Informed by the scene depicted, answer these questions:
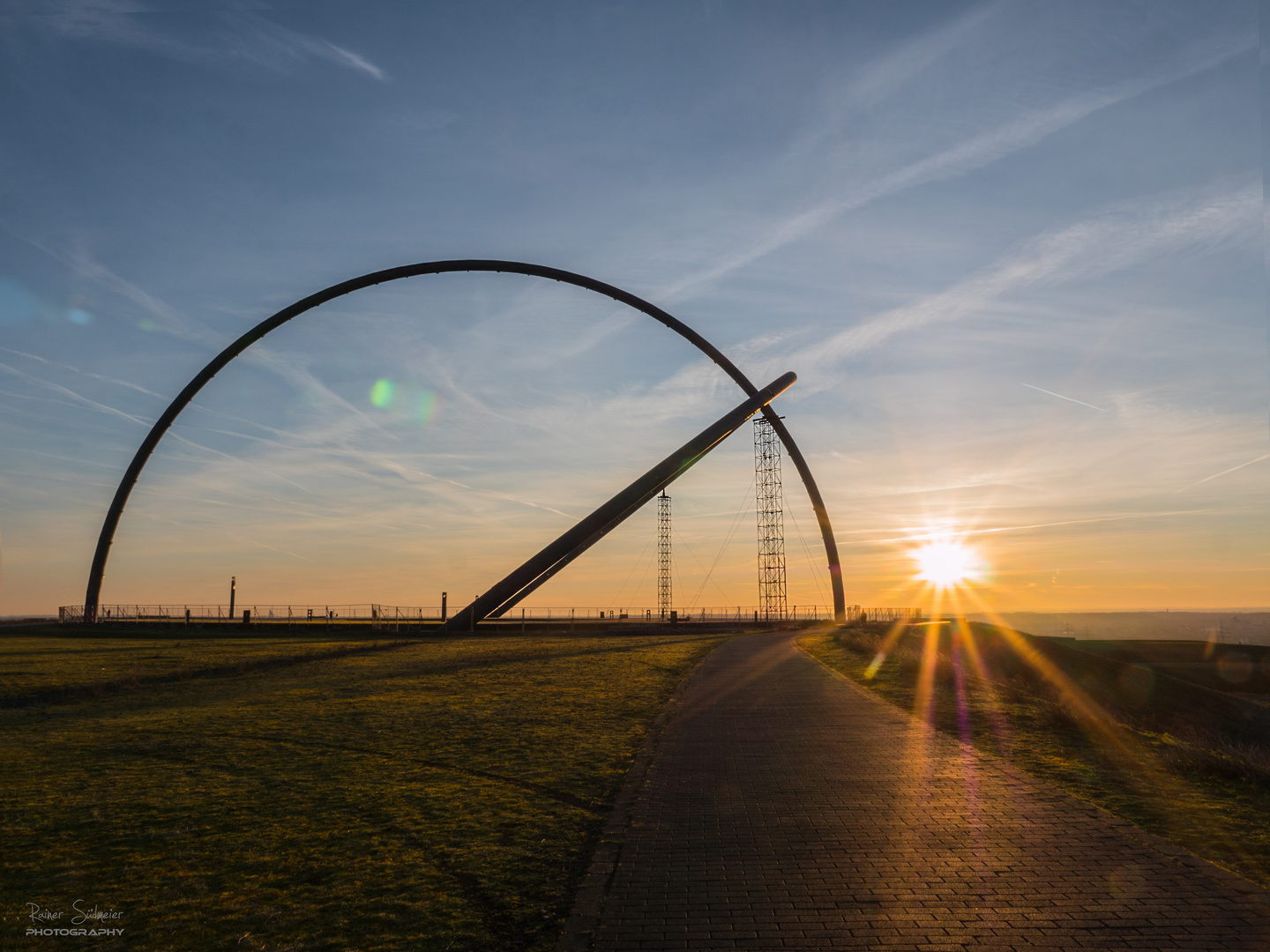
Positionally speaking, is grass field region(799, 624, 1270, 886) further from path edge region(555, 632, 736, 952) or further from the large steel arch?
the large steel arch

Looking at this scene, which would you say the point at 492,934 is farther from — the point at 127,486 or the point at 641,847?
the point at 127,486

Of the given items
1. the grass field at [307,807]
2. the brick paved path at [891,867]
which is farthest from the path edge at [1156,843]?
the grass field at [307,807]

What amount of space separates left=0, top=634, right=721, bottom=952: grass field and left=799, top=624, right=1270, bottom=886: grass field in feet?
18.0

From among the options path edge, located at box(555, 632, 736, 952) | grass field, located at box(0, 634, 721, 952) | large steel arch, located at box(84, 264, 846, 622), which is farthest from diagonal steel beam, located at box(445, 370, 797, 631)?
path edge, located at box(555, 632, 736, 952)

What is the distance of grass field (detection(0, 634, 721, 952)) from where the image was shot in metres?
5.34

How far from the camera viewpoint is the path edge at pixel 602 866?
5.08 metres

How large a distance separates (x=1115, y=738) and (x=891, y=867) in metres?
7.77

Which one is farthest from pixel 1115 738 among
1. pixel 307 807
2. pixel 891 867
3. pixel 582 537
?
pixel 582 537

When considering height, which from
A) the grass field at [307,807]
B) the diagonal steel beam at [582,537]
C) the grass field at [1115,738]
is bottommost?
the grass field at [1115,738]

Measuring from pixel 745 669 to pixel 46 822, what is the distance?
60.8ft

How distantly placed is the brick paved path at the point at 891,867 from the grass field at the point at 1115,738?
26.8 inches

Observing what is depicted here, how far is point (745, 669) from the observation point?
918 inches

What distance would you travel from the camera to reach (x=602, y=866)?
20.8ft

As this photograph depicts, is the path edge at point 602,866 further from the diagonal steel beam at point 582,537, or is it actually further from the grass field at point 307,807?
the diagonal steel beam at point 582,537
